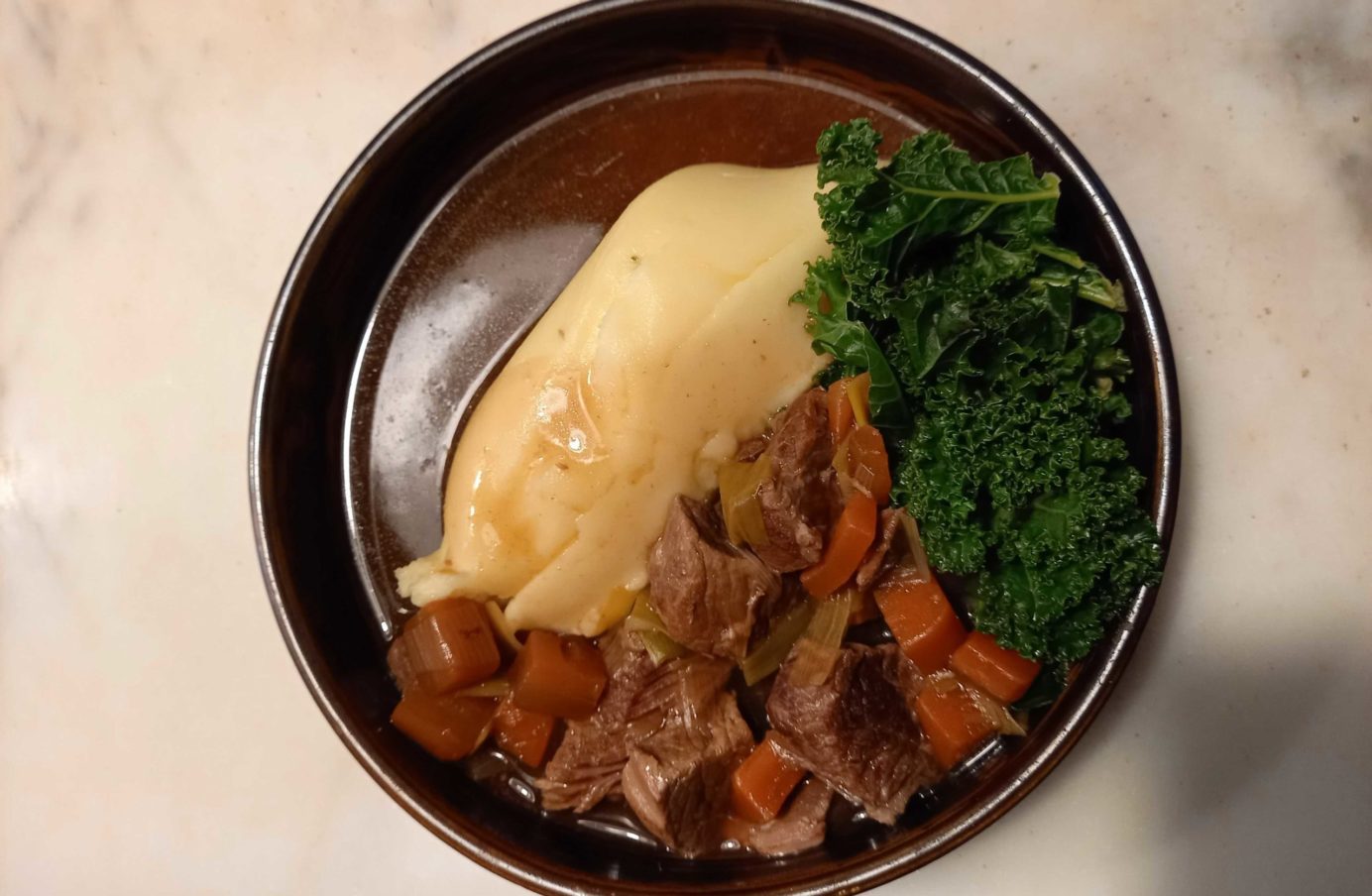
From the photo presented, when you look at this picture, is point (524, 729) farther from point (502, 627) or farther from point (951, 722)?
point (951, 722)

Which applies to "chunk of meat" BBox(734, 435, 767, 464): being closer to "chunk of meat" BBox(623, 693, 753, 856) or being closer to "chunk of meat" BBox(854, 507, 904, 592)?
"chunk of meat" BBox(854, 507, 904, 592)

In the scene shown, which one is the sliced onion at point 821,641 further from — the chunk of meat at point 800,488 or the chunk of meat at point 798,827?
the chunk of meat at point 798,827

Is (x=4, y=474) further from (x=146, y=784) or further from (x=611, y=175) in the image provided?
(x=611, y=175)

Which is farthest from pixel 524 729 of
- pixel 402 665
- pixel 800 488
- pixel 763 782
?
pixel 800 488

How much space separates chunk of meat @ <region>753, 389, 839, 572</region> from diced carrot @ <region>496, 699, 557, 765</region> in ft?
2.63

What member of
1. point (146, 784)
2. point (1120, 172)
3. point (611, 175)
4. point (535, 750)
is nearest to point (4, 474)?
point (146, 784)

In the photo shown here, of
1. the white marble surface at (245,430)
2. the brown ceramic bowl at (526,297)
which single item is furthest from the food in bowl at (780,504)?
the white marble surface at (245,430)

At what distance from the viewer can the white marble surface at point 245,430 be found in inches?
94.9

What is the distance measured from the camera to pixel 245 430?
280cm

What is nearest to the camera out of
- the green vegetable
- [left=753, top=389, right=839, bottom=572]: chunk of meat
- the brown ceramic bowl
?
the green vegetable

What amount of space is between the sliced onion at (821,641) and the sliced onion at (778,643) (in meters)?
0.02

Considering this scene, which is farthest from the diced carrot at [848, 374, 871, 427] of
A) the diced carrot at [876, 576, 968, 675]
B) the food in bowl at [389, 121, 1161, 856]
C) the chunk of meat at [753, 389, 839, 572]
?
the diced carrot at [876, 576, 968, 675]

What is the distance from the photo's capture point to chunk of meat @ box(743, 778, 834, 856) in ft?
7.65

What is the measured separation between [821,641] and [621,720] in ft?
1.94
